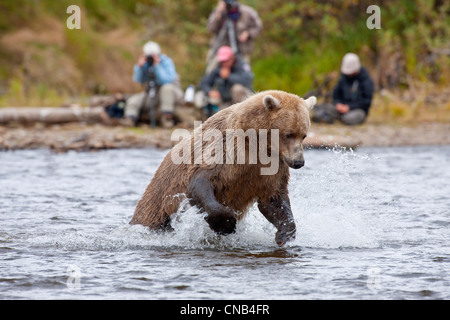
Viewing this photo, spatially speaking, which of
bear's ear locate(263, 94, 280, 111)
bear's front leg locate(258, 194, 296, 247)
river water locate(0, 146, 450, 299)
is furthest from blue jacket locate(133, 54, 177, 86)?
bear's ear locate(263, 94, 280, 111)

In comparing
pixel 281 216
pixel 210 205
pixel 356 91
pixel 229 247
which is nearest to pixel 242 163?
pixel 210 205

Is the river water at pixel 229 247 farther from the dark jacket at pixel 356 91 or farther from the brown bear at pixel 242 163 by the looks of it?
the dark jacket at pixel 356 91

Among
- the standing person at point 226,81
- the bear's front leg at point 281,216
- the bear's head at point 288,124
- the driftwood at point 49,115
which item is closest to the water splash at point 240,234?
the bear's front leg at point 281,216

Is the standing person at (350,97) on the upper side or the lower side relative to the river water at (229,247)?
upper

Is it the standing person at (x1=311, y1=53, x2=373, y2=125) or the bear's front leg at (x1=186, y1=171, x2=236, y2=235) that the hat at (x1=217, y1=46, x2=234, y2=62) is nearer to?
the standing person at (x1=311, y1=53, x2=373, y2=125)

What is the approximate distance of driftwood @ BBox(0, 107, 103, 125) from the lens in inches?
583

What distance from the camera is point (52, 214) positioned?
7.80 m

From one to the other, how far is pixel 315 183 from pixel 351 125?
6997 millimetres

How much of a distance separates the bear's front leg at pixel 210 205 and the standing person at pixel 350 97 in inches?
347

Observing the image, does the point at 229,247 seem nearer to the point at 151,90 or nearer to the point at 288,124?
the point at 288,124

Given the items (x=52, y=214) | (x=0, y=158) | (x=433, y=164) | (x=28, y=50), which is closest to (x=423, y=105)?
(x=433, y=164)

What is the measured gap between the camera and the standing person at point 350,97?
1449 centimetres
